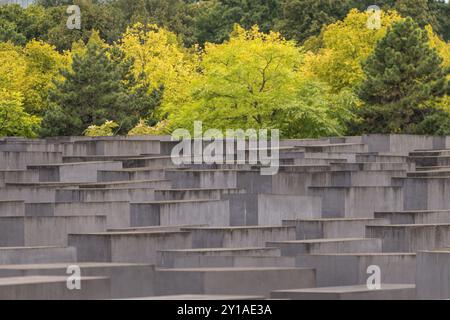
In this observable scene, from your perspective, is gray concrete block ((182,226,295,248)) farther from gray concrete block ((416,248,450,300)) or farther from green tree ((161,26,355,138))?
green tree ((161,26,355,138))

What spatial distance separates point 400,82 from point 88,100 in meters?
12.0

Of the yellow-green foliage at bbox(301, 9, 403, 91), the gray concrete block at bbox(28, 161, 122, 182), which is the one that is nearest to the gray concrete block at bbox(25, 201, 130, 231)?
the gray concrete block at bbox(28, 161, 122, 182)

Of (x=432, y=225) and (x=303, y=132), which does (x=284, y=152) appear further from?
(x=303, y=132)

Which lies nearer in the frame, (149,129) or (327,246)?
(327,246)

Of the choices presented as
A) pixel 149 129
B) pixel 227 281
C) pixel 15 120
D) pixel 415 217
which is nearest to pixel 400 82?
pixel 149 129

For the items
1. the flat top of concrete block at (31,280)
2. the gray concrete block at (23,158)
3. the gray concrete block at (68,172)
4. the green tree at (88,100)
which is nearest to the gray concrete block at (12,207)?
the gray concrete block at (68,172)

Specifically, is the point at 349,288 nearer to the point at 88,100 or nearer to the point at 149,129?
the point at 149,129

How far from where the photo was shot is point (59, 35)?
3066 inches

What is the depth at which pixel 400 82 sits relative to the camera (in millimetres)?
51250

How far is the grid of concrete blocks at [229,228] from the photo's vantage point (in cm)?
1398

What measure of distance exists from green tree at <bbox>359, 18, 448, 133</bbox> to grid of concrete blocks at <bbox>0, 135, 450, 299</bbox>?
21.4m

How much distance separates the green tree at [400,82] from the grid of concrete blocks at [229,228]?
21.4m

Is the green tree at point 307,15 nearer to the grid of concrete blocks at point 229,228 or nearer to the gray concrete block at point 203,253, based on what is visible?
the grid of concrete blocks at point 229,228

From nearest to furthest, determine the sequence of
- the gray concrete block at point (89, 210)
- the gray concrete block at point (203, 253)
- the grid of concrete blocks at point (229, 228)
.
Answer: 1. the grid of concrete blocks at point (229, 228)
2. the gray concrete block at point (203, 253)
3. the gray concrete block at point (89, 210)
